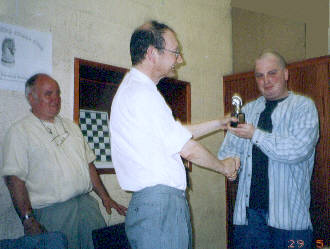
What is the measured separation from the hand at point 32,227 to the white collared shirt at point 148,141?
603 mm

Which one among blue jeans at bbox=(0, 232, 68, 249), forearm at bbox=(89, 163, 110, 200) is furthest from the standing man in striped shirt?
blue jeans at bbox=(0, 232, 68, 249)

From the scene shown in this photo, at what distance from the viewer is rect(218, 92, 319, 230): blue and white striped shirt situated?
181cm

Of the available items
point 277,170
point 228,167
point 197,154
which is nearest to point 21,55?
point 197,154

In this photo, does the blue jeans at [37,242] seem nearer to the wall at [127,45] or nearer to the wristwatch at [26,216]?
the wristwatch at [26,216]

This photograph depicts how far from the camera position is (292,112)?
1.95 meters

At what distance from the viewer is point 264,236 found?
1886mm

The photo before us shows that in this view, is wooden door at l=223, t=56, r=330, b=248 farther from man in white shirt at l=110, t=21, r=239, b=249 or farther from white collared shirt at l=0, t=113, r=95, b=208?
white collared shirt at l=0, t=113, r=95, b=208

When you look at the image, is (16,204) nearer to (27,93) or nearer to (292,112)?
(27,93)

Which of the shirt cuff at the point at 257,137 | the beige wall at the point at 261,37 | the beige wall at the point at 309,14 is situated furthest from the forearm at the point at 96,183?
the beige wall at the point at 309,14

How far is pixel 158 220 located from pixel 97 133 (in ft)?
4.18

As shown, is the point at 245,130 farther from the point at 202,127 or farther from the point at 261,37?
the point at 261,37

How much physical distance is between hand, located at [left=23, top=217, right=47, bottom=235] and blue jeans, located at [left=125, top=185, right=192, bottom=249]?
1.91 feet

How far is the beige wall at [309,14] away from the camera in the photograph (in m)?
2.70

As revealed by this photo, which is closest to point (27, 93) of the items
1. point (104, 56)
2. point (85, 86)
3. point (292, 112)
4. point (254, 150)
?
point (85, 86)
